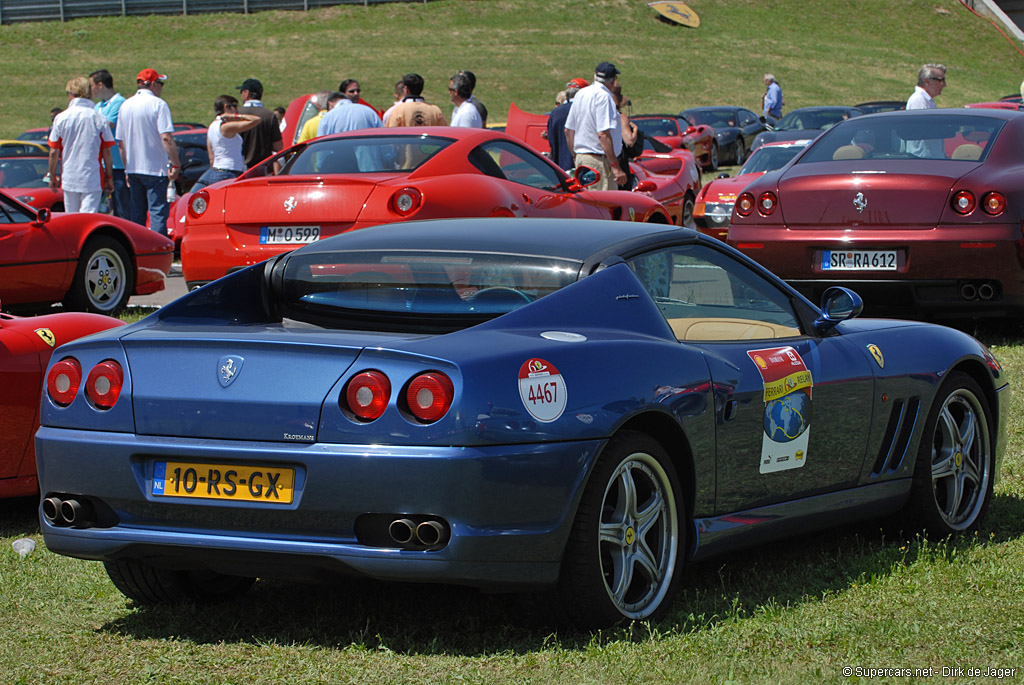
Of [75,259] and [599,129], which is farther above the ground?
[599,129]

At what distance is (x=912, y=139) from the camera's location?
30.8ft

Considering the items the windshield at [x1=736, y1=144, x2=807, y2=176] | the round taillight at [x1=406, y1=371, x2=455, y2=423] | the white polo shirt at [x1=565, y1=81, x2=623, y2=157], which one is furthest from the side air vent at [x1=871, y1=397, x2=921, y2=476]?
the windshield at [x1=736, y1=144, x2=807, y2=176]

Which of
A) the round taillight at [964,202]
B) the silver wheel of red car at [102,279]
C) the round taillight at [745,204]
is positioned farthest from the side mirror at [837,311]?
the silver wheel of red car at [102,279]

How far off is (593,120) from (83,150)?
487 centimetres

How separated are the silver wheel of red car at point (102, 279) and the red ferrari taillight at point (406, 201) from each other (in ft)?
10.0

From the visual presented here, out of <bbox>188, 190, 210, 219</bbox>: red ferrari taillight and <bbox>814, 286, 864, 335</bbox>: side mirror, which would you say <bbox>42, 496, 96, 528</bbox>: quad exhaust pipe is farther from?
<bbox>188, 190, 210, 219</bbox>: red ferrari taillight

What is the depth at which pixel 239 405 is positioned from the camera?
12.2 ft

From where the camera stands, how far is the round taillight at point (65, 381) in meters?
4.01

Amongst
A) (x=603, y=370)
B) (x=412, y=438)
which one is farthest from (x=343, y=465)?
(x=603, y=370)

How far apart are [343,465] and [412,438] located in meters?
0.20

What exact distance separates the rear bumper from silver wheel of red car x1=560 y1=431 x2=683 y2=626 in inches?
3.5

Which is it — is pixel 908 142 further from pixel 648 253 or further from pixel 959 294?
pixel 648 253

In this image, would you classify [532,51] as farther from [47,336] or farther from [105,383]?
[105,383]

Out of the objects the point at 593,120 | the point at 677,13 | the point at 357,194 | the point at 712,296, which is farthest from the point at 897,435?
the point at 677,13
